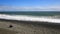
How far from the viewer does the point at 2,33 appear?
6.88 meters

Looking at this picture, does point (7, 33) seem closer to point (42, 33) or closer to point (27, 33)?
point (27, 33)

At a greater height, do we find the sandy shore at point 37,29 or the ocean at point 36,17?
the sandy shore at point 37,29

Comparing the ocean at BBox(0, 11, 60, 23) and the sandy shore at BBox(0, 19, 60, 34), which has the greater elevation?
the sandy shore at BBox(0, 19, 60, 34)

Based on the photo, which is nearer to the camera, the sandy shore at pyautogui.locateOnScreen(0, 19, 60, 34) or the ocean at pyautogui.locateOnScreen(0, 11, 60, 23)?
the sandy shore at pyautogui.locateOnScreen(0, 19, 60, 34)

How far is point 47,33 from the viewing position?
7074mm

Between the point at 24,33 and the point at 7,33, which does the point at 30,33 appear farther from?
the point at 7,33

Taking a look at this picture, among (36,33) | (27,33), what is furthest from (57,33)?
(27,33)

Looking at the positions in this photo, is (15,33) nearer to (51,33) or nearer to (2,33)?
(2,33)

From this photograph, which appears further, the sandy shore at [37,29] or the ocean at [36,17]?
the ocean at [36,17]

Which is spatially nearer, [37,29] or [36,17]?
[37,29]

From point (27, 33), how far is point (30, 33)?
0.60ft

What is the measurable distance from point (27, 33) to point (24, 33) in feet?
0.60

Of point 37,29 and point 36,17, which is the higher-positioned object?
point 37,29

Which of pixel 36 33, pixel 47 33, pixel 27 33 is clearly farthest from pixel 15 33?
pixel 47 33
